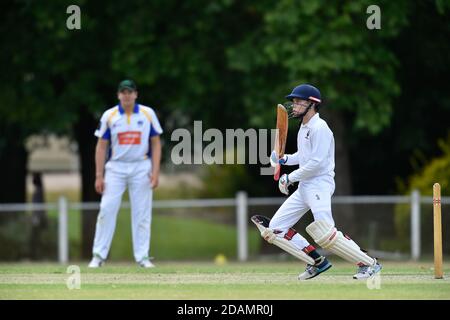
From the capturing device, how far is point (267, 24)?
71.6ft

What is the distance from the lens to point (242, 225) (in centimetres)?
2278

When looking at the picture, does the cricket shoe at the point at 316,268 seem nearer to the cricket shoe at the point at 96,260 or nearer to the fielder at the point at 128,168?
the fielder at the point at 128,168

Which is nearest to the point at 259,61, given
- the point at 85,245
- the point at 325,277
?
the point at 85,245

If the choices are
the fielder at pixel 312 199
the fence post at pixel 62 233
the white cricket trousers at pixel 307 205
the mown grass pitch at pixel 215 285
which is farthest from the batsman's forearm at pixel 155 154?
the fence post at pixel 62 233

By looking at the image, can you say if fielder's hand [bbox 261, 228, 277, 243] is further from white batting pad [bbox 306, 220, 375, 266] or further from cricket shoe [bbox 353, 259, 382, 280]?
cricket shoe [bbox 353, 259, 382, 280]

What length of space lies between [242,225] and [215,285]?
12.1 meters

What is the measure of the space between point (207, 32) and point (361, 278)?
13013 millimetres

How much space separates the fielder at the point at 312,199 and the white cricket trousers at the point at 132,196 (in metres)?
2.79

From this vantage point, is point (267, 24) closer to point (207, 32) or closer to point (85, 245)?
point (207, 32)

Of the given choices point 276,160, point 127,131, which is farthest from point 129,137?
point 276,160

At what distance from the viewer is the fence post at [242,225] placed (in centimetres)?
2262

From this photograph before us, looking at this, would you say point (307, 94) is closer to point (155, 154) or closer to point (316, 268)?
point (316, 268)

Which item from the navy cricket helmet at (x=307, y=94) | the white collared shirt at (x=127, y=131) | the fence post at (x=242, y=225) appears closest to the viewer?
the navy cricket helmet at (x=307, y=94)

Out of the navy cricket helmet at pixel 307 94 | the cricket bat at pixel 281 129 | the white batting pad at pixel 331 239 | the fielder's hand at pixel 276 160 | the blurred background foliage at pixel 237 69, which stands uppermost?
the blurred background foliage at pixel 237 69
